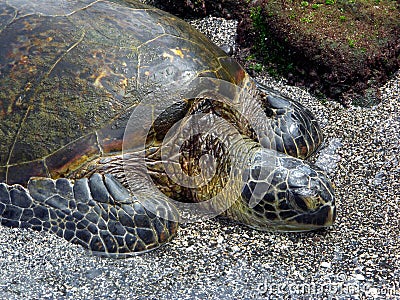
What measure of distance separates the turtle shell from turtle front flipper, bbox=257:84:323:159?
0.62m

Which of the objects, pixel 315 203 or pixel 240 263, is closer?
pixel 240 263

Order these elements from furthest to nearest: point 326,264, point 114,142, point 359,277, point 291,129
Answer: point 291,129
point 114,142
point 326,264
point 359,277

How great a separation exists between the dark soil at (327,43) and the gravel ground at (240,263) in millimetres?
984

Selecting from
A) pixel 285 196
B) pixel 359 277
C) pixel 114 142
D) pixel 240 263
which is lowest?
pixel 240 263

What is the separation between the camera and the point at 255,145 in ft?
12.0

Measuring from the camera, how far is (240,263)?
3.11 m

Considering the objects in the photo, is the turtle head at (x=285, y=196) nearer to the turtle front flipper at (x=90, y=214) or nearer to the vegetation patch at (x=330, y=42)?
the turtle front flipper at (x=90, y=214)

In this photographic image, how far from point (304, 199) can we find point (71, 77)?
150 centimetres

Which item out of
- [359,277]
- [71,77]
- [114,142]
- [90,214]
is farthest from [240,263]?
[71,77]

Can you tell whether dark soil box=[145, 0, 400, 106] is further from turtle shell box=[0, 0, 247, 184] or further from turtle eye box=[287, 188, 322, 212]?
turtle eye box=[287, 188, 322, 212]

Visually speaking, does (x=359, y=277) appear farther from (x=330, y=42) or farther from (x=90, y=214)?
(x=330, y=42)

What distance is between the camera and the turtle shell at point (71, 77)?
326 cm

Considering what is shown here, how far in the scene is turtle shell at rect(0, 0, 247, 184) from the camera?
3.26 metres

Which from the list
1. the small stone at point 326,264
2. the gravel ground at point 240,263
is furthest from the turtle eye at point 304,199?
the small stone at point 326,264
